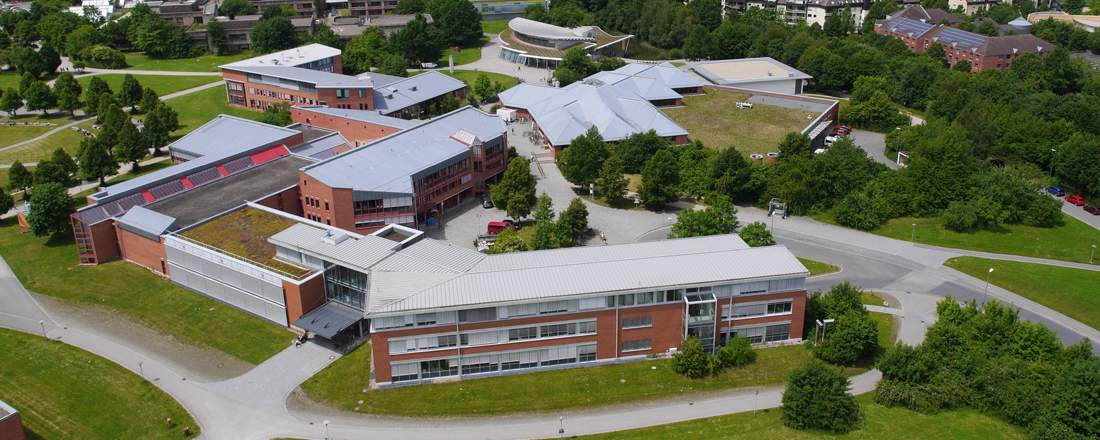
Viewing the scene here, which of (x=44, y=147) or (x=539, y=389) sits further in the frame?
(x=44, y=147)

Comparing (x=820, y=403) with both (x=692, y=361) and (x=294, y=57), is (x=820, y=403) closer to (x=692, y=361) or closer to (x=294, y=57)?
(x=692, y=361)

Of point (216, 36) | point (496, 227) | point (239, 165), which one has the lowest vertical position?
point (496, 227)

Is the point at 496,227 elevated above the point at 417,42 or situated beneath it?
situated beneath

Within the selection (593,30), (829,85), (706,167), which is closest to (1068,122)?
(829,85)

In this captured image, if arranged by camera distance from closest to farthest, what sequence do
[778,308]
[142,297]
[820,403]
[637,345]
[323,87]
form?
[820,403]
[637,345]
[778,308]
[142,297]
[323,87]

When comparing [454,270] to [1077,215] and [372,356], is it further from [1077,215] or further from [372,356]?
[1077,215]

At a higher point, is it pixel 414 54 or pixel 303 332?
pixel 414 54

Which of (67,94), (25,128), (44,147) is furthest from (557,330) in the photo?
(67,94)
